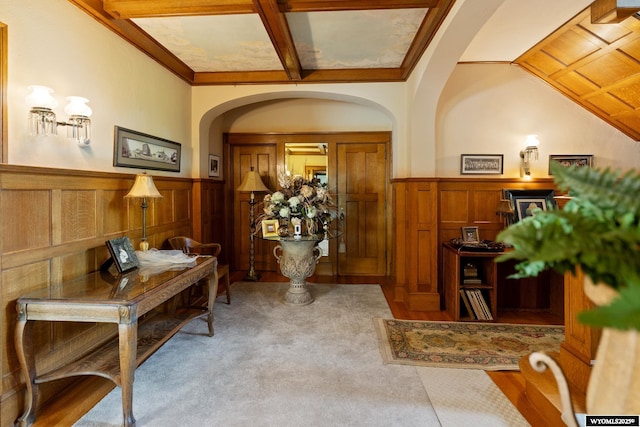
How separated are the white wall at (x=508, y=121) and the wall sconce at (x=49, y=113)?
11.7 ft

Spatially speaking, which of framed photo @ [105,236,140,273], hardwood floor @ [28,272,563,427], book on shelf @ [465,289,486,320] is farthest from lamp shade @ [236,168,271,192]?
book on shelf @ [465,289,486,320]

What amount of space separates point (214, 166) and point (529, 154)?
166 inches

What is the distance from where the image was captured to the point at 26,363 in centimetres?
177

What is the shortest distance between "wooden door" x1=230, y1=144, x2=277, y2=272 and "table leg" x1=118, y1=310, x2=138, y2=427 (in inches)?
133

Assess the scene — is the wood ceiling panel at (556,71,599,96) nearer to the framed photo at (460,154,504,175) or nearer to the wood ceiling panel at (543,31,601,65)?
the wood ceiling panel at (543,31,601,65)

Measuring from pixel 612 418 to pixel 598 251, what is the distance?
1.68ft

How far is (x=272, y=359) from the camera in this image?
8.04ft

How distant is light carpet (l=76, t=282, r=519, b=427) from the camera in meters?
1.83

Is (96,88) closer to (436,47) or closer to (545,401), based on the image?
(436,47)

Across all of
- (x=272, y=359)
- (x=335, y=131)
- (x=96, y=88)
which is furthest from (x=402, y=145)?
(x=96, y=88)

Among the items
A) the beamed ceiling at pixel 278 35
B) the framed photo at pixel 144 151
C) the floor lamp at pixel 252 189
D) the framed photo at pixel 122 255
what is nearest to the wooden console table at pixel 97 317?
the framed photo at pixel 122 255

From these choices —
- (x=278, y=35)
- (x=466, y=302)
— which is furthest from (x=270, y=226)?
(x=466, y=302)

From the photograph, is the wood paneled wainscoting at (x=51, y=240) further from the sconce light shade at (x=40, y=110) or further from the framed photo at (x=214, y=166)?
the framed photo at (x=214, y=166)

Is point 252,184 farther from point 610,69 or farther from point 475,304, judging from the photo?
point 610,69
